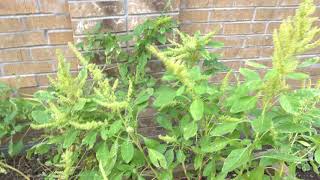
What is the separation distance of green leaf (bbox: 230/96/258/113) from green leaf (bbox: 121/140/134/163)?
0.37 m

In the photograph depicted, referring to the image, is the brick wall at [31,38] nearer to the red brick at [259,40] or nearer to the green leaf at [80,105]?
the green leaf at [80,105]

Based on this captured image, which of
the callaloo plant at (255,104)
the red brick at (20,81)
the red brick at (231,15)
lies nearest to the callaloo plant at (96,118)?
the callaloo plant at (255,104)

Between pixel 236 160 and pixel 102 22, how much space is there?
952mm

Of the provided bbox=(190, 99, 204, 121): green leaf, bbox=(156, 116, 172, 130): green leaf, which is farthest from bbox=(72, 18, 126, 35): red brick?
bbox=(190, 99, 204, 121): green leaf

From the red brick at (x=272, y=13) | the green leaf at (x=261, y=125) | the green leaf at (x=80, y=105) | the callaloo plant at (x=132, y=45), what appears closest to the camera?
the green leaf at (x=261, y=125)

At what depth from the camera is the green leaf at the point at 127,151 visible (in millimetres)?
1178

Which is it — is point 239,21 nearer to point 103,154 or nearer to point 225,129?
point 225,129

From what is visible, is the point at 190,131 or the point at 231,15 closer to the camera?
the point at 190,131

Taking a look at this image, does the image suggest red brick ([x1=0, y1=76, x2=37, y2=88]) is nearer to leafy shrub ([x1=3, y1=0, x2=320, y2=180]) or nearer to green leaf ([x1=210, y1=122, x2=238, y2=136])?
leafy shrub ([x1=3, y1=0, x2=320, y2=180])

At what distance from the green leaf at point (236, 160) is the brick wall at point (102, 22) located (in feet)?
2.16

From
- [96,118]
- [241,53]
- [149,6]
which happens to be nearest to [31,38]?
[149,6]

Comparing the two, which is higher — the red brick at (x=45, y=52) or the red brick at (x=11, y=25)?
the red brick at (x=11, y=25)

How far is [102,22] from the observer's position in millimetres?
1689

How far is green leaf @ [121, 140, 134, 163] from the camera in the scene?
1178mm
